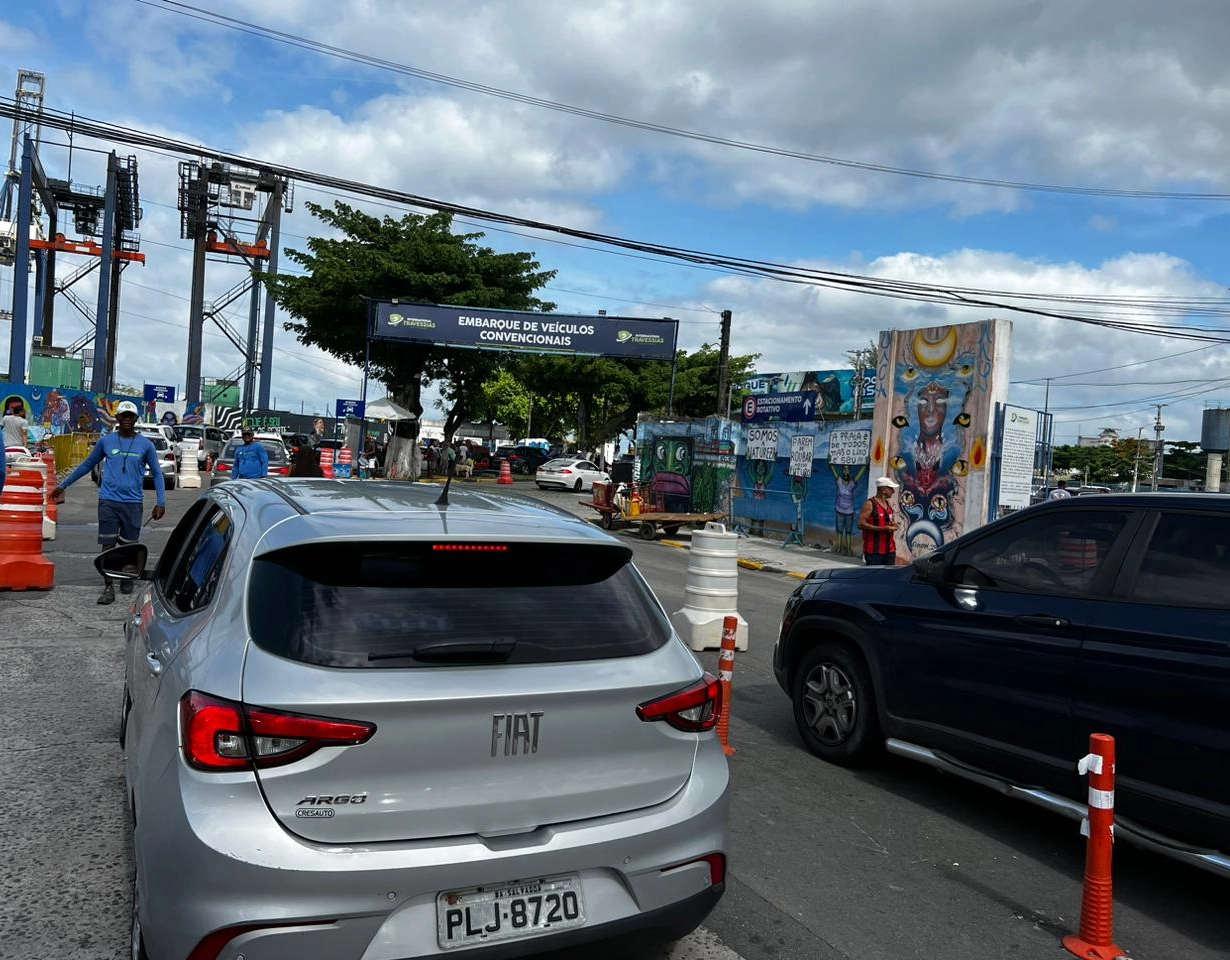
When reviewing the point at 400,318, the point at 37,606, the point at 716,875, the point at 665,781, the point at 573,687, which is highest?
the point at 400,318

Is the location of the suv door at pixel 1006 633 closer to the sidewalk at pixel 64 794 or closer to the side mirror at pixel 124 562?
the sidewalk at pixel 64 794

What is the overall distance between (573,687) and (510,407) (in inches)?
3121

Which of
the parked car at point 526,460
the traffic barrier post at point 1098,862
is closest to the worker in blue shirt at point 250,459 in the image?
the traffic barrier post at point 1098,862

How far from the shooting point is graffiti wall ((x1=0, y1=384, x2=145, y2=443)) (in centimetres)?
3469

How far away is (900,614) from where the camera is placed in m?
5.18

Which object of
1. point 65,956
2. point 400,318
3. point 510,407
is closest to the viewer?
point 65,956

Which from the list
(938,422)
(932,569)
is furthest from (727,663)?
(938,422)

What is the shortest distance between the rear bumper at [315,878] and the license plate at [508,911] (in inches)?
0.8

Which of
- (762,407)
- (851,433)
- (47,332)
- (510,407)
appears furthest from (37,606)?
(510,407)

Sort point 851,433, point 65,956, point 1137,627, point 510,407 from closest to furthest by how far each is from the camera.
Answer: point 65,956 < point 1137,627 < point 851,433 < point 510,407

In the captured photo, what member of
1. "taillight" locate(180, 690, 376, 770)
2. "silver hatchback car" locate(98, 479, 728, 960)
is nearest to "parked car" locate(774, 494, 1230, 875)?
"silver hatchback car" locate(98, 479, 728, 960)

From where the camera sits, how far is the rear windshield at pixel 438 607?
8.64ft

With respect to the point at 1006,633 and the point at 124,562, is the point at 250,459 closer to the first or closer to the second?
the point at 124,562

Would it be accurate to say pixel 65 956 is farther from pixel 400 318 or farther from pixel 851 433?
pixel 400 318
